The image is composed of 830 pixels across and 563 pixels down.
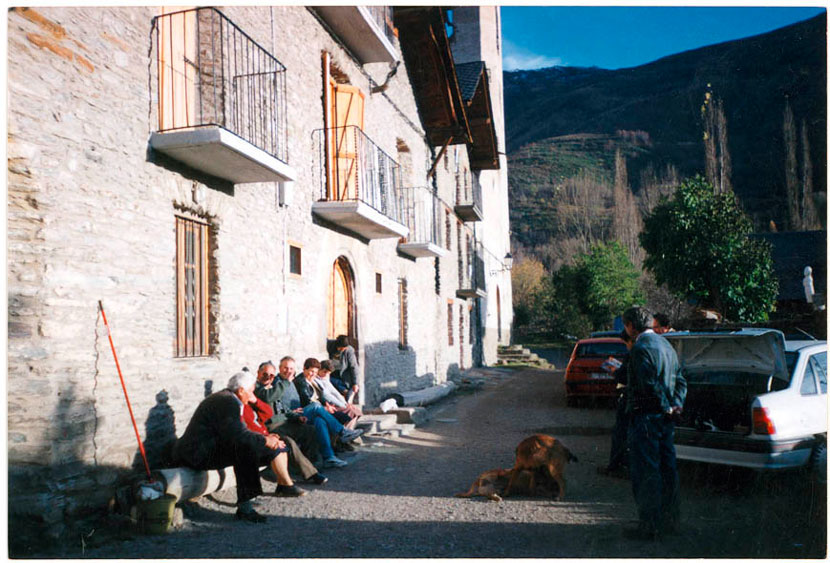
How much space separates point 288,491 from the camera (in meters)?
6.14

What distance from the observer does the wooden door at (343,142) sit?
10670 millimetres

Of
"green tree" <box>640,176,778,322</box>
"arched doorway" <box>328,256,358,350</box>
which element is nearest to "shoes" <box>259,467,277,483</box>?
"arched doorway" <box>328,256,358,350</box>

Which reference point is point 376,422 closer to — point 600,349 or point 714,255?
point 600,349

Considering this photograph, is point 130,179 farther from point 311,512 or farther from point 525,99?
point 525,99

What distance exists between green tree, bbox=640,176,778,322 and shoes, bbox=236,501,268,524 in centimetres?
1241

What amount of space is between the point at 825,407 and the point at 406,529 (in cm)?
422

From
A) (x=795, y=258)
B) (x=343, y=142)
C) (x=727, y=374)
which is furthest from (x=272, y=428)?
(x=795, y=258)

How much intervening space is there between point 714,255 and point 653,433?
11154mm

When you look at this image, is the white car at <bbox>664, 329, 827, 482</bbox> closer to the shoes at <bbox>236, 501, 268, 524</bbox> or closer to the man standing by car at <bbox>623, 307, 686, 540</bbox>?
the man standing by car at <bbox>623, 307, 686, 540</bbox>

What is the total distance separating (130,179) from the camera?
5.72 m

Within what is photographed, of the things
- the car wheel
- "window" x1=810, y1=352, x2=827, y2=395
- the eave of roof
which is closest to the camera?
the car wheel

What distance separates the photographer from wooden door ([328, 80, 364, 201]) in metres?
10.7

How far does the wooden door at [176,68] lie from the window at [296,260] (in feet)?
8.53

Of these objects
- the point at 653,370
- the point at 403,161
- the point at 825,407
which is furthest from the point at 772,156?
the point at 653,370
